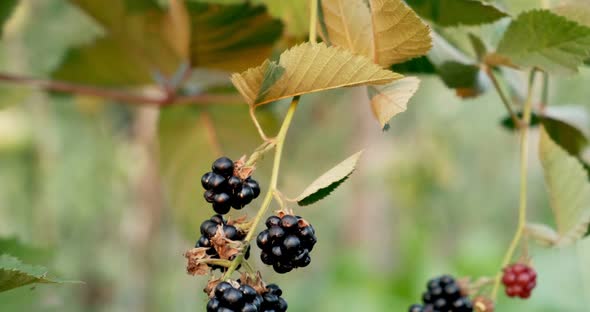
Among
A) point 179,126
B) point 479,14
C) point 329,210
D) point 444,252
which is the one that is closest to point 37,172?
point 179,126

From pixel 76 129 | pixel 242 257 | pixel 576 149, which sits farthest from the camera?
pixel 76 129

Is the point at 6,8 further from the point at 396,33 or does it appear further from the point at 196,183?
the point at 396,33

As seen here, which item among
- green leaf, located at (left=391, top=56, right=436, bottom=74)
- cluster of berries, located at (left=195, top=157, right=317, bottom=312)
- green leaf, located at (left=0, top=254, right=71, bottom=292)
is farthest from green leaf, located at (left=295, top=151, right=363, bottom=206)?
green leaf, located at (left=391, top=56, right=436, bottom=74)

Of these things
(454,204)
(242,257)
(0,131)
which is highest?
(454,204)

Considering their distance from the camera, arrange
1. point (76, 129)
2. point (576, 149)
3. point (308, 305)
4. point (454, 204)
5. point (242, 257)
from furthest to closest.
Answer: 1. point (454, 204)
2. point (308, 305)
3. point (76, 129)
4. point (576, 149)
5. point (242, 257)

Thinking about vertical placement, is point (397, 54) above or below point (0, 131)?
below

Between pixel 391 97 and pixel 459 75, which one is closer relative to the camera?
pixel 391 97

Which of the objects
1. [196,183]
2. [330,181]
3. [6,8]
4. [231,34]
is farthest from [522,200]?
[6,8]

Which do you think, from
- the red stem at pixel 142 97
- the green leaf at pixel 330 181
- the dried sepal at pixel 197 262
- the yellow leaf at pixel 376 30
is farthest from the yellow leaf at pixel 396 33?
the red stem at pixel 142 97

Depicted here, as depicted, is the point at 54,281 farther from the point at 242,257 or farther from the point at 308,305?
the point at 308,305
